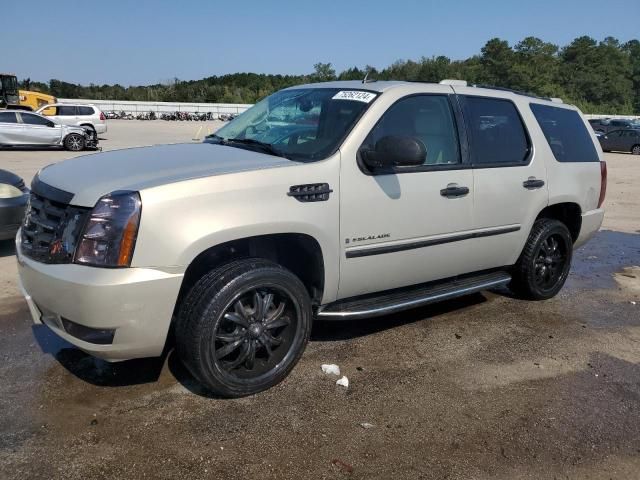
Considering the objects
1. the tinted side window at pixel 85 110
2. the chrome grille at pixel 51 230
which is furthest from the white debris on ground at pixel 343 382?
the tinted side window at pixel 85 110

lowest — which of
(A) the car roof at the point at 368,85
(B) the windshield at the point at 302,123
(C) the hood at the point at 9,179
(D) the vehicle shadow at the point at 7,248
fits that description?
(D) the vehicle shadow at the point at 7,248

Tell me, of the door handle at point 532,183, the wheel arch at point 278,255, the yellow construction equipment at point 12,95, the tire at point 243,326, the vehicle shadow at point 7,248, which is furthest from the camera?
the yellow construction equipment at point 12,95

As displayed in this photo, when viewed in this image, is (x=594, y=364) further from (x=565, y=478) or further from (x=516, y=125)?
(x=516, y=125)

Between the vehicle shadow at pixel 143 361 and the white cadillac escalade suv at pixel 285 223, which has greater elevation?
the white cadillac escalade suv at pixel 285 223

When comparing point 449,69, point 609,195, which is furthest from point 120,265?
point 449,69

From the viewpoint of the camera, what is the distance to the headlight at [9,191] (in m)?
6.10

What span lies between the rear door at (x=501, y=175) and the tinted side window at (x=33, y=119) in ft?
61.8

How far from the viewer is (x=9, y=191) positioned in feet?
20.2

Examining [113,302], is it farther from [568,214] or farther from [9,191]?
[568,214]

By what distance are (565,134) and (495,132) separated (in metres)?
1.10

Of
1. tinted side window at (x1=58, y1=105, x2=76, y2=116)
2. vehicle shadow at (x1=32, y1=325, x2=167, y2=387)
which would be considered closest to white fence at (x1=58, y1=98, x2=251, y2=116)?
tinted side window at (x1=58, y1=105, x2=76, y2=116)

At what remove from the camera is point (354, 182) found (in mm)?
3578

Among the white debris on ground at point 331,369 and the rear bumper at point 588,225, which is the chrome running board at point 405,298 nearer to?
the white debris on ground at point 331,369

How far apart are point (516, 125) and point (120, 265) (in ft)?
11.3
